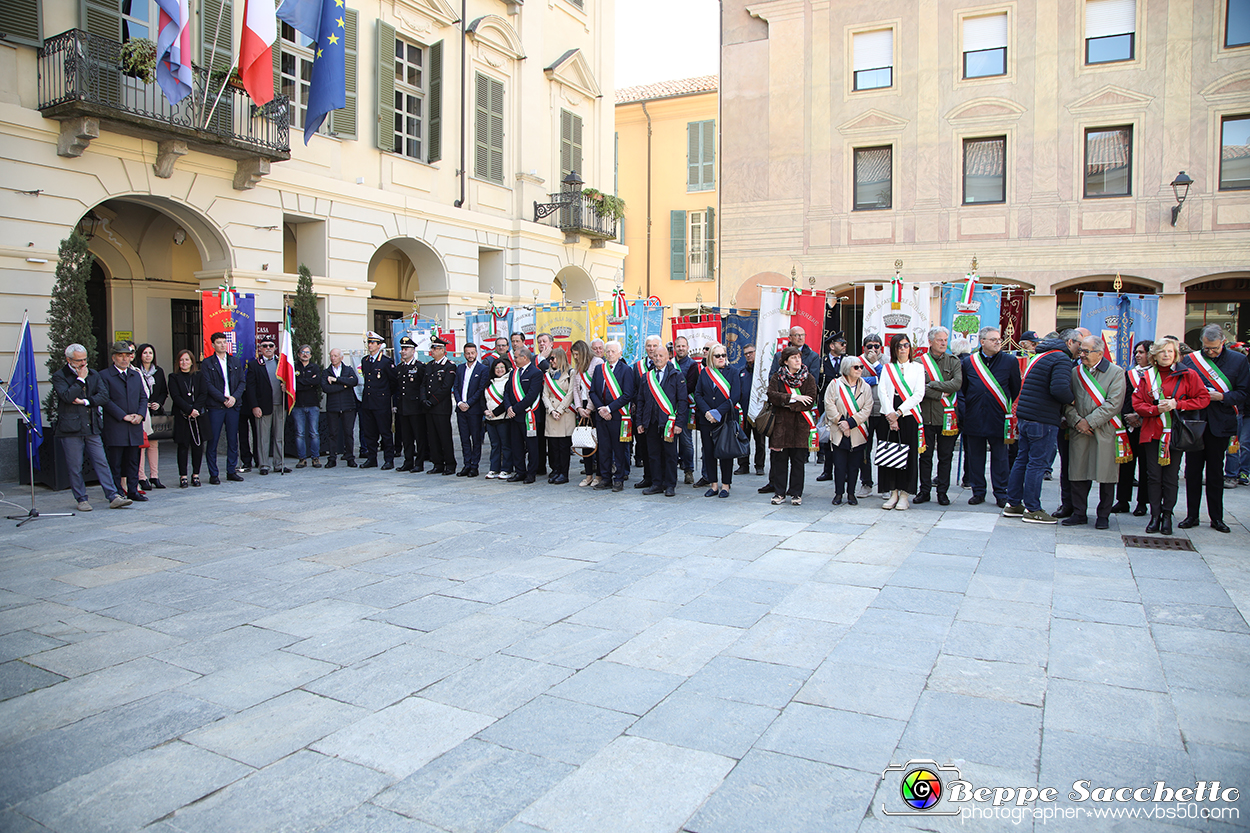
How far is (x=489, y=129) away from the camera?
1908cm

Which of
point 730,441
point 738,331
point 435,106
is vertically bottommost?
point 730,441

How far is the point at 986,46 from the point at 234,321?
17.8m

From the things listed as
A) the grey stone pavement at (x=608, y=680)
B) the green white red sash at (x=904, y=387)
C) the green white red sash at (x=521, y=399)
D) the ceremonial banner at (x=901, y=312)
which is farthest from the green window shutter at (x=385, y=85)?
the green white red sash at (x=904, y=387)

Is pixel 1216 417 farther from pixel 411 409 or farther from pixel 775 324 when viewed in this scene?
pixel 411 409

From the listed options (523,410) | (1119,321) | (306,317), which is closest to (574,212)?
(306,317)

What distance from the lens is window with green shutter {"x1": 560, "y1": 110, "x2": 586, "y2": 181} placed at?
69.9 ft

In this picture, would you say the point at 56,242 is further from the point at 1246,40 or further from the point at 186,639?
the point at 1246,40

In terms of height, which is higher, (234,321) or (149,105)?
(149,105)

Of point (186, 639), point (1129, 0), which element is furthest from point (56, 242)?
point (1129, 0)

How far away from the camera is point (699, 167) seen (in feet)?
101

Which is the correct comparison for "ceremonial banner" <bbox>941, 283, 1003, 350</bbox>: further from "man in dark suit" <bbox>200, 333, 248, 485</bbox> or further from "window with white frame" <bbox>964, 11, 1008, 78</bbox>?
"man in dark suit" <bbox>200, 333, 248, 485</bbox>

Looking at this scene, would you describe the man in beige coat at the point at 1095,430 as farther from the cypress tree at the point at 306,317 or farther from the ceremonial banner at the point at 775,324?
the cypress tree at the point at 306,317

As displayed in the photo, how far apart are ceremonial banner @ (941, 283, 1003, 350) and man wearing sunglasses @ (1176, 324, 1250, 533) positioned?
17.6ft

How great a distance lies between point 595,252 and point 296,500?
1409cm
